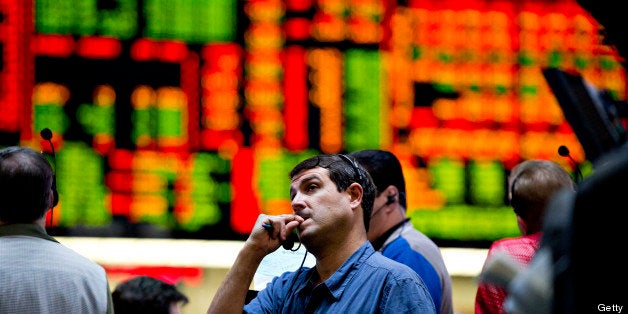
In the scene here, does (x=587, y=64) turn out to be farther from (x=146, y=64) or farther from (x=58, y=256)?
(x=58, y=256)

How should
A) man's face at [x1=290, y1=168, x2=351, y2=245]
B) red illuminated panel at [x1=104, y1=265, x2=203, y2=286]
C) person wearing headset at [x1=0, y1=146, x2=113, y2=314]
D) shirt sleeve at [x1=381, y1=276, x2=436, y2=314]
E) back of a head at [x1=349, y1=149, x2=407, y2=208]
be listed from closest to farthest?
shirt sleeve at [x1=381, y1=276, x2=436, y2=314], man's face at [x1=290, y1=168, x2=351, y2=245], person wearing headset at [x1=0, y1=146, x2=113, y2=314], back of a head at [x1=349, y1=149, x2=407, y2=208], red illuminated panel at [x1=104, y1=265, x2=203, y2=286]

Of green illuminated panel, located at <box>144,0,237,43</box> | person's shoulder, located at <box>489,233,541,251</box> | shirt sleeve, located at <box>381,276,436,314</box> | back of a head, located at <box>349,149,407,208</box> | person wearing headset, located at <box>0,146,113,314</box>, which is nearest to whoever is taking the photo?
shirt sleeve, located at <box>381,276,436,314</box>

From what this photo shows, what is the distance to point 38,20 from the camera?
15.0ft

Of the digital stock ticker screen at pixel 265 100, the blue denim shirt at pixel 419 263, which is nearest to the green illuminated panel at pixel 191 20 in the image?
the digital stock ticker screen at pixel 265 100

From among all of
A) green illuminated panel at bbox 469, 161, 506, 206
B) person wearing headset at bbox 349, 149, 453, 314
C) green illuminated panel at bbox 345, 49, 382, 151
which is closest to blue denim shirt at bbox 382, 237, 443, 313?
person wearing headset at bbox 349, 149, 453, 314

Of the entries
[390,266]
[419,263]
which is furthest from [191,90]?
[390,266]

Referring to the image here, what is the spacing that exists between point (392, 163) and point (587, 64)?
2305mm

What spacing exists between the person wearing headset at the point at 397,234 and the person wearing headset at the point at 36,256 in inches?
33.8

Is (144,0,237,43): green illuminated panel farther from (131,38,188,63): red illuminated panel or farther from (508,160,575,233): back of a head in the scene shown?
(508,160,575,233): back of a head

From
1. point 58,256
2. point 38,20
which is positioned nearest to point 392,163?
point 58,256

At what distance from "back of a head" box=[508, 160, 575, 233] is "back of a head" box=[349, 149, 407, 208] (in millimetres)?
371

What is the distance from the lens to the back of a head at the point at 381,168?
10.00 feet

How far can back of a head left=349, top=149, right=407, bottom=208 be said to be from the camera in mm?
3047

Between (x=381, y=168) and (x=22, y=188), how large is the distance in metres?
1.10
